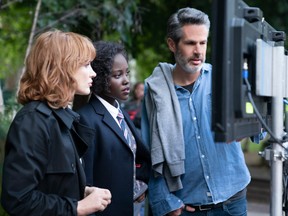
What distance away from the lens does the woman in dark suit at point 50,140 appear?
2.43 metres

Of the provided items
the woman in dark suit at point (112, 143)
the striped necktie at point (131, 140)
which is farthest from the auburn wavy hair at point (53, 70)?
the striped necktie at point (131, 140)

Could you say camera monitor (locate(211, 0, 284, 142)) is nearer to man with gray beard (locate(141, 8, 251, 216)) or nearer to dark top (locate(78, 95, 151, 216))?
man with gray beard (locate(141, 8, 251, 216))

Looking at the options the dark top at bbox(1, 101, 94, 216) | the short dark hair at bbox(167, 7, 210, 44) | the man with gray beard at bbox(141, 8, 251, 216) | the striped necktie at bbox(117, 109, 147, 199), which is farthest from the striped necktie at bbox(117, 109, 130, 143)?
the dark top at bbox(1, 101, 94, 216)

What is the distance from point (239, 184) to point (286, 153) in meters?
0.80

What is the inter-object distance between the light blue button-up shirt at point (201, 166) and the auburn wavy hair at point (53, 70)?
853mm

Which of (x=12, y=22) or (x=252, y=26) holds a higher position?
(x=252, y=26)

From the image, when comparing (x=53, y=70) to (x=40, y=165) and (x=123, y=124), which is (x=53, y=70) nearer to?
(x=40, y=165)

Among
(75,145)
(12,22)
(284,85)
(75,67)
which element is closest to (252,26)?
(284,85)

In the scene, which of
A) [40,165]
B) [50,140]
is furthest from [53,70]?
[40,165]

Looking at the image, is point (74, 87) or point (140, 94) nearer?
point (74, 87)

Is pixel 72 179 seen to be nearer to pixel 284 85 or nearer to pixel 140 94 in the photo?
pixel 284 85

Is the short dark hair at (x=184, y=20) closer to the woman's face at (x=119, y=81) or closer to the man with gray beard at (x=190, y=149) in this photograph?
the man with gray beard at (x=190, y=149)

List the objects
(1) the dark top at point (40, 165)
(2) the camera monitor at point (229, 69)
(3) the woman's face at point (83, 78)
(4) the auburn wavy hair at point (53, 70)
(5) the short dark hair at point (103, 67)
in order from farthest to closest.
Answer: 1. (5) the short dark hair at point (103, 67)
2. (3) the woman's face at point (83, 78)
3. (4) the auburn wavy hair at point (53, 70)
4. (1) the dark top at point (40, 165)
5. (2) the camera monitor at point (229, 69)

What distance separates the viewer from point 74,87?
268 centimetres
